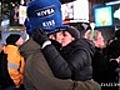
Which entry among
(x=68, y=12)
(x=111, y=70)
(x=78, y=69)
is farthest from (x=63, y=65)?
(x=68, y=12)

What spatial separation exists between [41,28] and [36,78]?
35 centimetres

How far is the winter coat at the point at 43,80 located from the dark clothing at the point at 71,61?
0.03m

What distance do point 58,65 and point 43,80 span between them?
0.48ft

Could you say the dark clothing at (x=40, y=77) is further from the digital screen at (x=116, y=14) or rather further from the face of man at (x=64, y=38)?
the digital screen at (x=116, y=14)

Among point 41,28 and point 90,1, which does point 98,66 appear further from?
point 90,1

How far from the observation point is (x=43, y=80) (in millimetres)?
2363

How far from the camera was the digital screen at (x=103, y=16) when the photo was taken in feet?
24.4

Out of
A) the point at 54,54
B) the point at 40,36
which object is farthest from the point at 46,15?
the point at 54,54

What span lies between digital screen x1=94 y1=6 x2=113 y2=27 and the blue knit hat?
4893mm

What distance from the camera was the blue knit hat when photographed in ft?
8.25

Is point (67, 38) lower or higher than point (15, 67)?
higher

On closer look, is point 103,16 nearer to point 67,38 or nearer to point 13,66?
point 13,66

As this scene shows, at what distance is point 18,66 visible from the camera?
465cm

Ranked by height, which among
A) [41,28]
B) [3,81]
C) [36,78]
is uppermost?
[41,28]
